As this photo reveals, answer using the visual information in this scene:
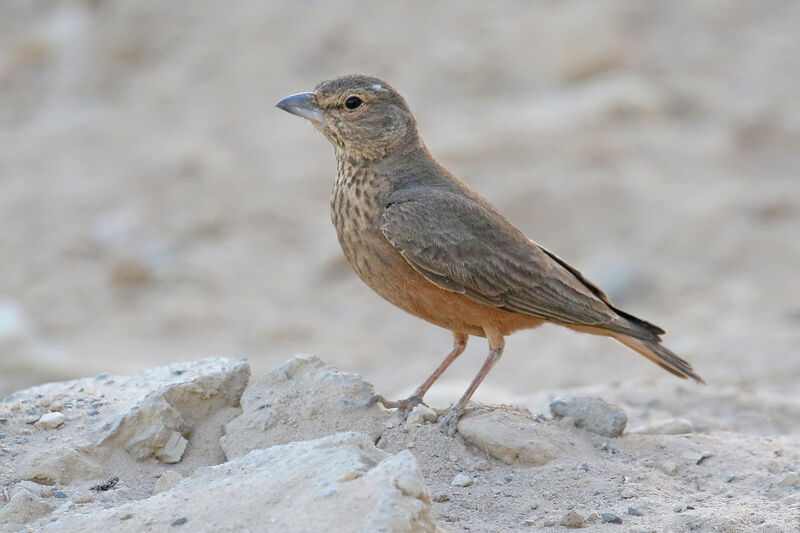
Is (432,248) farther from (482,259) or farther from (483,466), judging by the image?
(483,466)

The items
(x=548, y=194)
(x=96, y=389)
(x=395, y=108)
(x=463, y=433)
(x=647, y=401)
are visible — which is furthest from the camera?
(x=548, y=194)

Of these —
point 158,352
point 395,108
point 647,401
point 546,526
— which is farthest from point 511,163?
point 546,526

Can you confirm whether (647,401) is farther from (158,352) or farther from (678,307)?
(158,352)

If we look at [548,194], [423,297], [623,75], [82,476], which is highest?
[623,75]

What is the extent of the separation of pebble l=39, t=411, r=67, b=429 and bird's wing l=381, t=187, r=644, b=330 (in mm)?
1585

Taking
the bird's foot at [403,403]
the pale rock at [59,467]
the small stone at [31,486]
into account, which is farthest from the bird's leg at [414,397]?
the small stone at [31,486]

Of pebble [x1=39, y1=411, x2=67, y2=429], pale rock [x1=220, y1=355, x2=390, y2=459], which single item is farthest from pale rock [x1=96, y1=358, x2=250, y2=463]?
pebble [x1=39, y1=411, x2=67, y2=429]

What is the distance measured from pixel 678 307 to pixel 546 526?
5922mm

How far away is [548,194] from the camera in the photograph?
10.7m

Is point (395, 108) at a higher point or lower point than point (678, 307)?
lower

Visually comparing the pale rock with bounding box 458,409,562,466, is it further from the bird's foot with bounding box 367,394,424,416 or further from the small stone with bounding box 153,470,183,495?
the small stone with bounding box 153,470,183,495

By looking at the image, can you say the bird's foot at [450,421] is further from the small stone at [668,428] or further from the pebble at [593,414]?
the small stone at [668,428]

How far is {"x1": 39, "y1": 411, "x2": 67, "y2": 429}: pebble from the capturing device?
14.9ft

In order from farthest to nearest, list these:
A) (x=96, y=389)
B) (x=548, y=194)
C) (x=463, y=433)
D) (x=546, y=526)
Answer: (x=548, y=194) < (x=96, y=389) < (x=463, y=433) < (x=546, y=526)
